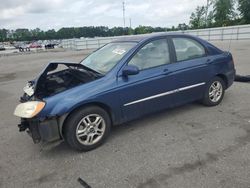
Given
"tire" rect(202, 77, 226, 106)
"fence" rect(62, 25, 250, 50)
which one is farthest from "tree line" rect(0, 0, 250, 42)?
"tire" rect(202, 77, 226, 106)

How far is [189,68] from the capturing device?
15.4 ft

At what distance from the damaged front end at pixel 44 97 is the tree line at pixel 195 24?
55.0m

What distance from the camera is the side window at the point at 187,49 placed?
15.3ft

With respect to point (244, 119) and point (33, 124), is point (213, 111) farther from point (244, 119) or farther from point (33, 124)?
point (33, 124)

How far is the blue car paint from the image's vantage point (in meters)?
3.51

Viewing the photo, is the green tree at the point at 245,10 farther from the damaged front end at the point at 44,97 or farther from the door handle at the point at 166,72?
the damaged front end at the point at 44,97

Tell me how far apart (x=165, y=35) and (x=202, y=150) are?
2216mm

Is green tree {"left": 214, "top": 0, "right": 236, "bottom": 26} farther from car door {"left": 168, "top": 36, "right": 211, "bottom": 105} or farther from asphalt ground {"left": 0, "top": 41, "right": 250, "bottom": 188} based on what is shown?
asphalt ground {"left": 0, "top": 41, "right": 250, "bottom": 188}

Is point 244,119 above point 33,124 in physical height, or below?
below

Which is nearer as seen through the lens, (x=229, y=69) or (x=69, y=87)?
(x=69, y=87)

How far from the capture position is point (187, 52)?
4.82 metres

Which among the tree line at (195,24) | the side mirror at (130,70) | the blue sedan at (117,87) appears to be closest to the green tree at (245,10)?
the tree line at (195,24)

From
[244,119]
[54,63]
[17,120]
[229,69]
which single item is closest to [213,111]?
[244,119]

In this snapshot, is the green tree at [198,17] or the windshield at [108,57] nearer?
the windshield at [108,57]
